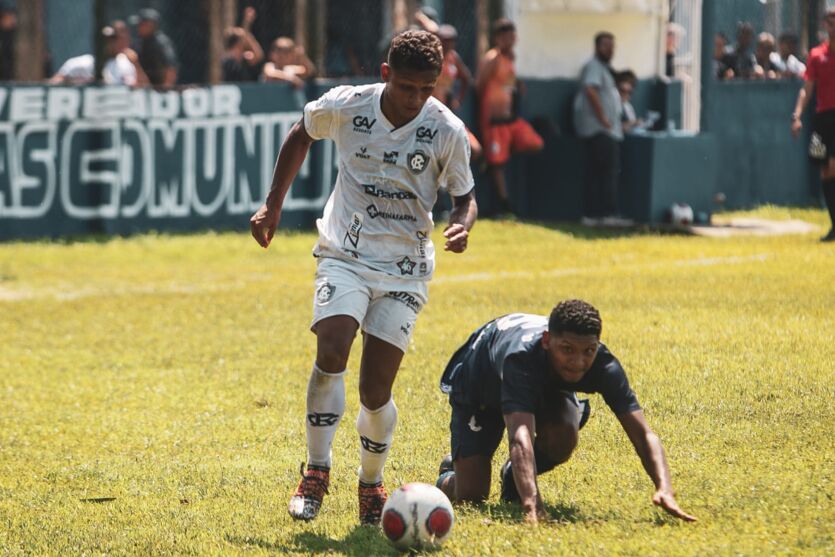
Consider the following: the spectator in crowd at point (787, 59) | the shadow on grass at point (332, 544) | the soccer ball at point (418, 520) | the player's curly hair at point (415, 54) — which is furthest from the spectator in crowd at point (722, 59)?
the soccer ball at point (418, 520)

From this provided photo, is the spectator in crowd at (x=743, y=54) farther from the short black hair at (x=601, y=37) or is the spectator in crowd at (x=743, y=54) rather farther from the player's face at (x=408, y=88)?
the player's face at (x=408, y=88)

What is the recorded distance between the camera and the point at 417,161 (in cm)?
650

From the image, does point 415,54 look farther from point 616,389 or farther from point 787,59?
point 787,59

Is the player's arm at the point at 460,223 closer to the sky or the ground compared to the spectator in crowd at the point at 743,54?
closer to the ground

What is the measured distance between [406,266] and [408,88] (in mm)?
790

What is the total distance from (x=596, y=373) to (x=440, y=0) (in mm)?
20101

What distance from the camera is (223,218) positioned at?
17766mm

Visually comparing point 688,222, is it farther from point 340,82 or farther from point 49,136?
point 49,136

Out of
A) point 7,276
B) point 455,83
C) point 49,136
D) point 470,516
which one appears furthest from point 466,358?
point 455,83

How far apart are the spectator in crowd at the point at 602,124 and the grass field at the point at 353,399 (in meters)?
1.63

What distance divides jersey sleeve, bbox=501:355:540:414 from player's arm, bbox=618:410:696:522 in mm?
372

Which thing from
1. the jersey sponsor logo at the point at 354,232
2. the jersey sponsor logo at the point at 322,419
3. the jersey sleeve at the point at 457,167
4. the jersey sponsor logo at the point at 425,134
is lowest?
the jersey sponsor logo at the point at 322,419

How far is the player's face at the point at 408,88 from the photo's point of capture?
6281 millimetres

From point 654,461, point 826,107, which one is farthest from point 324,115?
point 826,107
